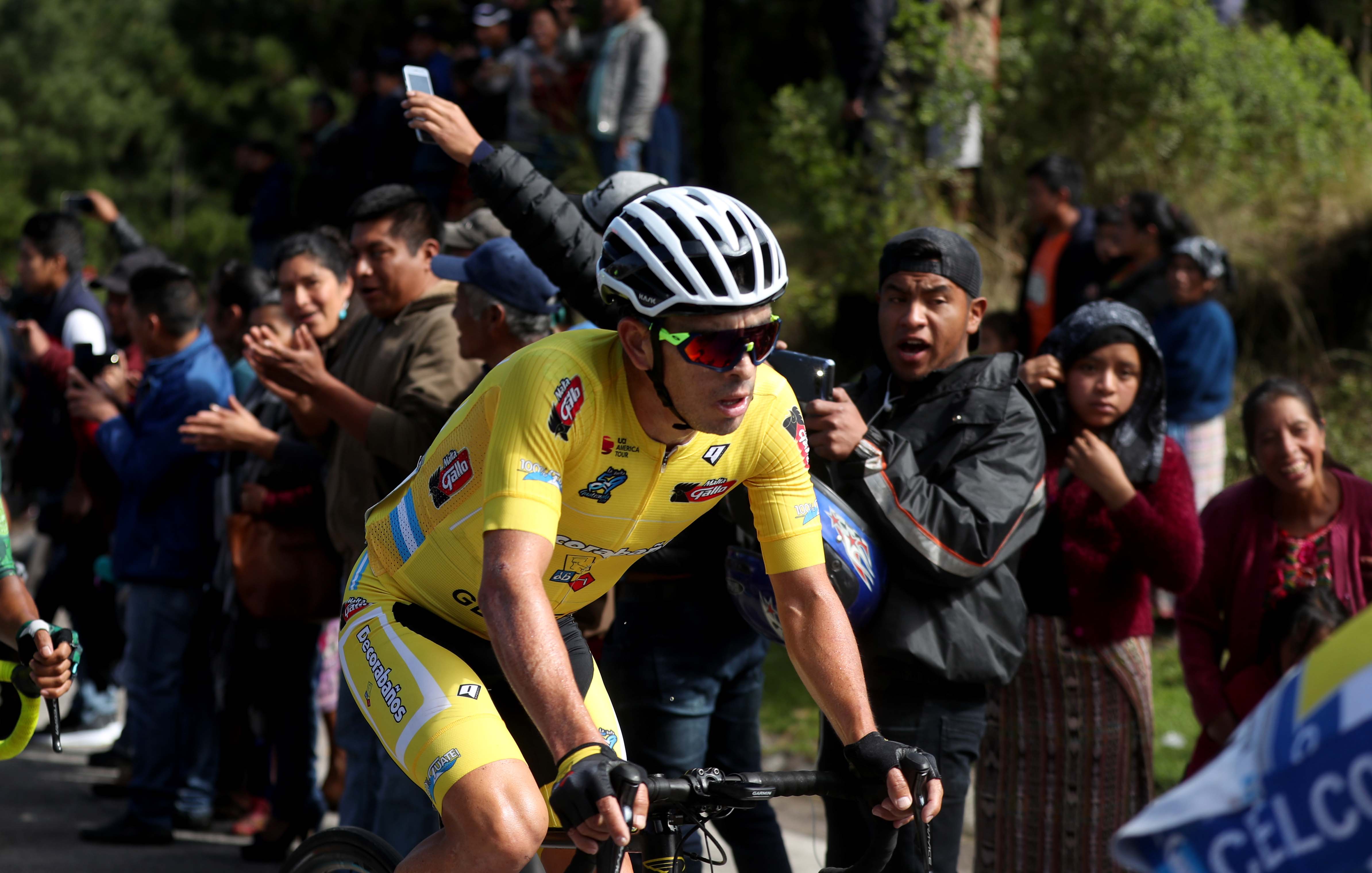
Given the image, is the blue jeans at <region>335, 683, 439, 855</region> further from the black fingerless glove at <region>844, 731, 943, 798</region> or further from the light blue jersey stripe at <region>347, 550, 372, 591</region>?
the black fingerless glove at <region>844, 731, 943, 798</region>

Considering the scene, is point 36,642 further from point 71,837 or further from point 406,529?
point 71,837

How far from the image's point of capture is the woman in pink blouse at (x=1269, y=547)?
4309 millimetres

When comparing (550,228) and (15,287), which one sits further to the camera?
(15,287)

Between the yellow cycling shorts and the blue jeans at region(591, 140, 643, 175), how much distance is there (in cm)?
636

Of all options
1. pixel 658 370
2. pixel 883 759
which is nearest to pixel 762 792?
pixel 883 759

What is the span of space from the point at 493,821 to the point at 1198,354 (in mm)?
5250

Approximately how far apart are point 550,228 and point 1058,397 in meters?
1.69

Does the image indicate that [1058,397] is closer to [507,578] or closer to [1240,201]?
[507,578]

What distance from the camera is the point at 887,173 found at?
27.1ft

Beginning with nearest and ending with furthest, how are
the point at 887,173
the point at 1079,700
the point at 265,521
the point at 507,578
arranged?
the point at 507,578 < the point at 1079,700 < the point at 265,521 < the point at 887,173

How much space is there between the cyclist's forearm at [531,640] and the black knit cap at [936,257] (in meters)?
1.61

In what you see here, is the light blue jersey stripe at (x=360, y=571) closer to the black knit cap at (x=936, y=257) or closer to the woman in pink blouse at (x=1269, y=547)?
the black knit cap at (x=936, y=257)

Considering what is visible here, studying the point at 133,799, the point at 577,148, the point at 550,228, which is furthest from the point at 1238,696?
the point at 577,148

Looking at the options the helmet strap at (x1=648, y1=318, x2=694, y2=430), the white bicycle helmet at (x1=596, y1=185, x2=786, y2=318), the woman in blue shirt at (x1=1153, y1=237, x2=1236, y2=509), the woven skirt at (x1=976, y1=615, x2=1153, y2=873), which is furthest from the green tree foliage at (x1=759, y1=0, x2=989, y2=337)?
the helmet strap at (x1=648, y1=318, x2=694, y2=430)
